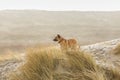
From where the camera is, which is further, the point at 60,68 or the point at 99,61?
the point at 99,61

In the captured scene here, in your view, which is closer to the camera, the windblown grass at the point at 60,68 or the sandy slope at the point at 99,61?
the windblown grass at the point at 60,68

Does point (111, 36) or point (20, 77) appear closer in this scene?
point (20, 77)

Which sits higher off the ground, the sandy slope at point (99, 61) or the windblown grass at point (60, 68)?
the windblown grass at point (60, 68)

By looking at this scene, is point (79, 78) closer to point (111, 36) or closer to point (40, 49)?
point (40, 49)

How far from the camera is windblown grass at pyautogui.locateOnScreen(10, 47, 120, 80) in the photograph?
5738 millimetres

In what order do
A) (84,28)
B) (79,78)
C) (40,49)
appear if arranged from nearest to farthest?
(79,78) → (40,49) → (84,28)

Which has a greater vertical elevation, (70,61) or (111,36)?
(70,61)

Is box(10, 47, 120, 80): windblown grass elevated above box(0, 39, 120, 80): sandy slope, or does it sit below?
above

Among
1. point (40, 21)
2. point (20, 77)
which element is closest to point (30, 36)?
point (40, 21)

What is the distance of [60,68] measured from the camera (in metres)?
6.11

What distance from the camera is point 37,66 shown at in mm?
6027

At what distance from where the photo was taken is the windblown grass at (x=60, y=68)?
5.74m

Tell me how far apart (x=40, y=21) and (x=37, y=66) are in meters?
37.7

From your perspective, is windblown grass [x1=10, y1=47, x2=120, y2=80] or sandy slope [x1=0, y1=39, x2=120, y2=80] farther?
sandy slope [x1=0, y1=39, x2=120, y2=80]
